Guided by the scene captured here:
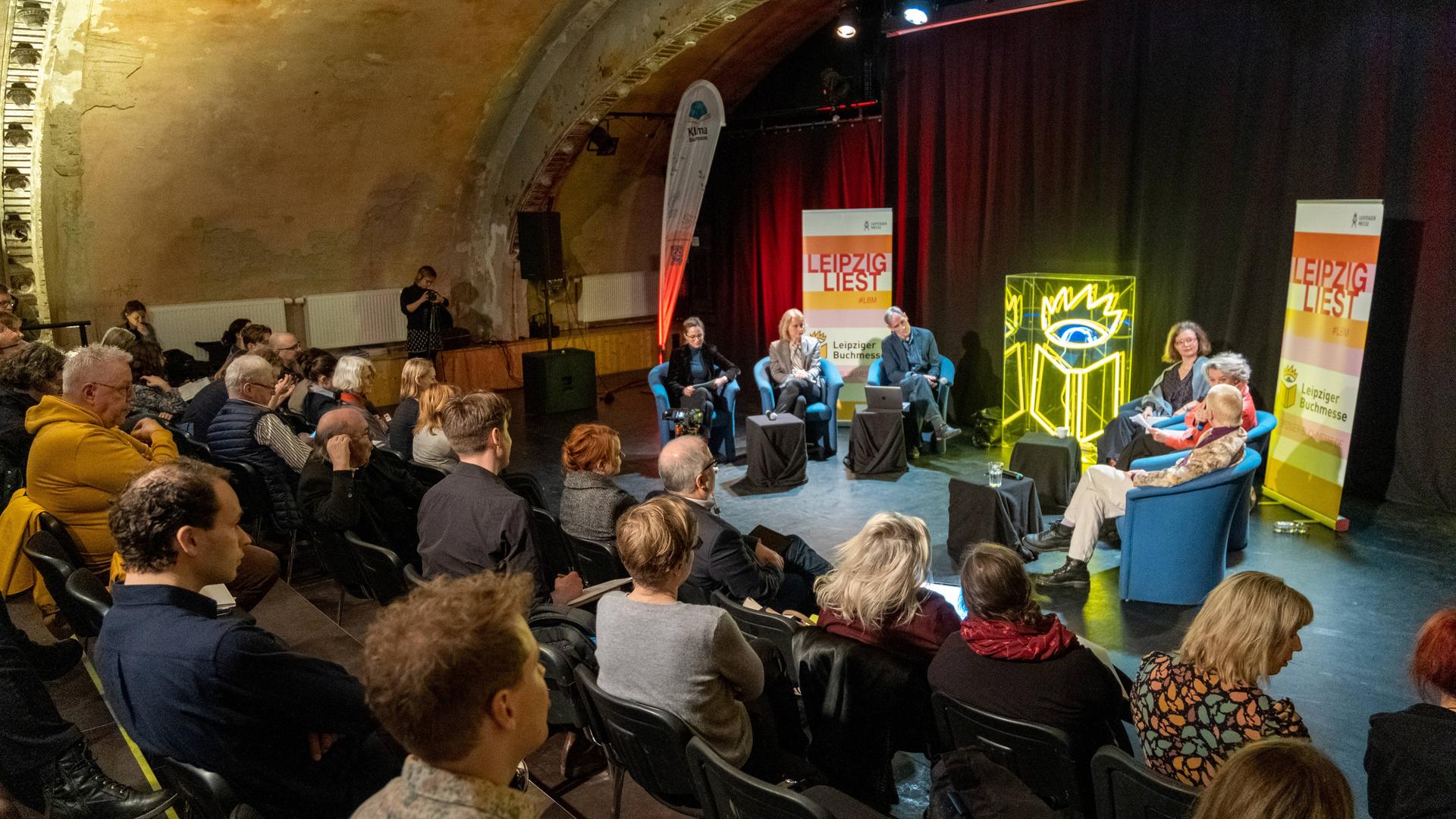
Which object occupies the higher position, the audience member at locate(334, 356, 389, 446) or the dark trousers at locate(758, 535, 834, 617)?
the audience member at locate(334, 356, 389, 446)

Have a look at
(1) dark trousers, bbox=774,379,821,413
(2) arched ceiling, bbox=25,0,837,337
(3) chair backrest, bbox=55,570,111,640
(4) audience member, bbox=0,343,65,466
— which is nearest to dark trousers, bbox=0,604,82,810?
(3) chair backrest, bbox=55,570,111,640

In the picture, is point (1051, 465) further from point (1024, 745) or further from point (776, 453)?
point (1024, 745)

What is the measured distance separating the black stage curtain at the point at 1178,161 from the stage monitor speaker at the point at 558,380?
9.90ft

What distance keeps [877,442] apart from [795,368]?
0.97m

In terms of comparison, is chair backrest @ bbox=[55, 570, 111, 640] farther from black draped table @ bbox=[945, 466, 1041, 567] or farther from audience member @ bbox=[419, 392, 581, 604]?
black draped table @ bbox=[945, 466, 1041, 567]

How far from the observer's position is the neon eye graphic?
280 inches

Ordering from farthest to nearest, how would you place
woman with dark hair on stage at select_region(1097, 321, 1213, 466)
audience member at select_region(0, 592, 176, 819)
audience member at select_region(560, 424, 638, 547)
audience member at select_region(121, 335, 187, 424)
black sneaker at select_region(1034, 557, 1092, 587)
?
woman with dark hair on stage at select_region(1097, 321, 1213, 466)
audience member at select_region(121, 335, 187, 424)
black sneaker at select_region(1034, 557, 1092, 587)
audience member at select_region(560, 424, 638, 547)
audience member at select_region(0, 592, 176, 819)

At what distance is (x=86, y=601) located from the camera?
2822 millimetres

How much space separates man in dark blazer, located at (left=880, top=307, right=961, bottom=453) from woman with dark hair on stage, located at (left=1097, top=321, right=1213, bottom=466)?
138cm

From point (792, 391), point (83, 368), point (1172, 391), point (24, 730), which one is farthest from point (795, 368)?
point (24, 730)

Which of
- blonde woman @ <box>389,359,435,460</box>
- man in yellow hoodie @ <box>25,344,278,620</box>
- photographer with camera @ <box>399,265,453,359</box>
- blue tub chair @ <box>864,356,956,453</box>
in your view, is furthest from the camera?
photographer with camera @ <box>399,265,453,359</box>

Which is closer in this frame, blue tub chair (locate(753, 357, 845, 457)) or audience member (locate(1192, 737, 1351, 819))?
audience member (locate(1192, 737, 1351, 819))

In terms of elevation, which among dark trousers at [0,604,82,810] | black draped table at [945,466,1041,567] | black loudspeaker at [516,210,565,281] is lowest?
black draped table at [945,466,1041,567]

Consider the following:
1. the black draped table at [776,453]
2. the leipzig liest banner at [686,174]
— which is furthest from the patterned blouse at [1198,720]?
the leipzig liest banner at [686,174]
